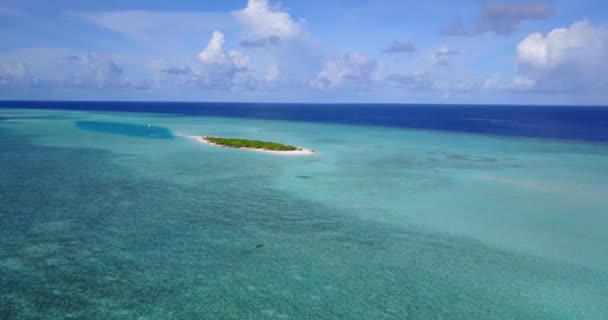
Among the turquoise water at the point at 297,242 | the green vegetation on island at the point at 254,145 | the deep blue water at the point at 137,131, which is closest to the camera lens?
the turquoise water at the point at 297,242

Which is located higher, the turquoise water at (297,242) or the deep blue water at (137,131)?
the deep blue water at (137,131)

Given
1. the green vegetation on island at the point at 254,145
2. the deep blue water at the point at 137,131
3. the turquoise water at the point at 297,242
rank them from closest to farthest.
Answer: the turquoise water at the point at 297,242 → the green vegetation on island at the point at 254,145 → the deep blue water at the point at 137,131

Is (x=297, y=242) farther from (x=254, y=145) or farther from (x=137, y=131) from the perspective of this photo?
(x=137, y=131)

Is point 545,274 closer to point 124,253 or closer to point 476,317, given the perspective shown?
point 476,317

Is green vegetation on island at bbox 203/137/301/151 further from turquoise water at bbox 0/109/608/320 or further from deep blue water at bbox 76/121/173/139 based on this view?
deep blue water at bbox 76/121/173/139

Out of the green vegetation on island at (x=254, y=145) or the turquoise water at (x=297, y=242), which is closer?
the turquoise water at (x=297, y=242)

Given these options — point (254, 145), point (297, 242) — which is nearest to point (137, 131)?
point (254, 145)

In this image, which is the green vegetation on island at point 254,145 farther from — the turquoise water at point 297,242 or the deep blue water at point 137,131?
the deep blue water at point 137,131

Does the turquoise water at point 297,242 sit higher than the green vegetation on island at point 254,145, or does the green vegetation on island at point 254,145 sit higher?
the green vegetation on island at point 254,145

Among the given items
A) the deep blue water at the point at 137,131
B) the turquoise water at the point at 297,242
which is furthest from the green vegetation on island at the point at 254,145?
the deep blue water at the point at 137,131

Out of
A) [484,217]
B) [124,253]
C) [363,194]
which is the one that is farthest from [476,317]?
[363,194]
